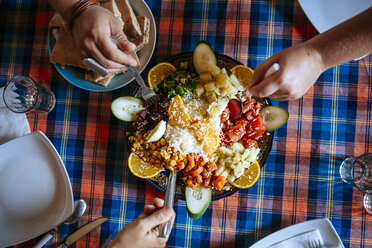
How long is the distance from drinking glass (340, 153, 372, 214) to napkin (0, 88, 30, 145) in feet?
6.61

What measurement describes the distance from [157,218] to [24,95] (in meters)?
1.10

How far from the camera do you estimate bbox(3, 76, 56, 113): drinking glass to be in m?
1.65

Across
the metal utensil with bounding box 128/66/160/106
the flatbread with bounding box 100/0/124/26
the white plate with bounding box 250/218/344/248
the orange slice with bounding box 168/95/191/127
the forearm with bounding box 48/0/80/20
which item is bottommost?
the white plate with bounding box 250/218/344/248

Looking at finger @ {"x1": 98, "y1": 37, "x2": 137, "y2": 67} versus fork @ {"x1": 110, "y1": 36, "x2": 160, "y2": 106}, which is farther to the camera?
fork @ {"x1": 110, "y1": 36, "x2": 160, "y2": 106}

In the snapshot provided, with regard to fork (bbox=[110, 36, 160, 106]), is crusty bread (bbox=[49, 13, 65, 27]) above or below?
above

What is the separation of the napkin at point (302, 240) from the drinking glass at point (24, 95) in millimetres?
1664

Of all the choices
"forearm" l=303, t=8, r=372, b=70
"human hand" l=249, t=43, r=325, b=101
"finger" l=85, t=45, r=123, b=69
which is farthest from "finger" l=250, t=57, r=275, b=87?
"finger" l=85, t=45, r=123, b=69

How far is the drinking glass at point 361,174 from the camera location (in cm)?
169

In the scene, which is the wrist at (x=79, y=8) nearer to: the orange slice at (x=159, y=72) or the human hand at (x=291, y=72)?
the orange slice at (x=159, y=72)

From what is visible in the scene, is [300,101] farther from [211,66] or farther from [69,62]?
[69,62]

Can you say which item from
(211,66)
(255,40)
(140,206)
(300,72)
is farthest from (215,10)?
(140,206)

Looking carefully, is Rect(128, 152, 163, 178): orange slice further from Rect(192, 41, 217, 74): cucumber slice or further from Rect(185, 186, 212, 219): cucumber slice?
Rect(192, 41, 217, 74): cucumber slice

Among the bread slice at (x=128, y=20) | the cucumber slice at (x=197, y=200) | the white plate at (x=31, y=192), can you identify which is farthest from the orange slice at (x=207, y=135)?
the white plate at (x=31, y=192)

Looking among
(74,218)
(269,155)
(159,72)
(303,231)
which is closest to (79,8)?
(159,72)
